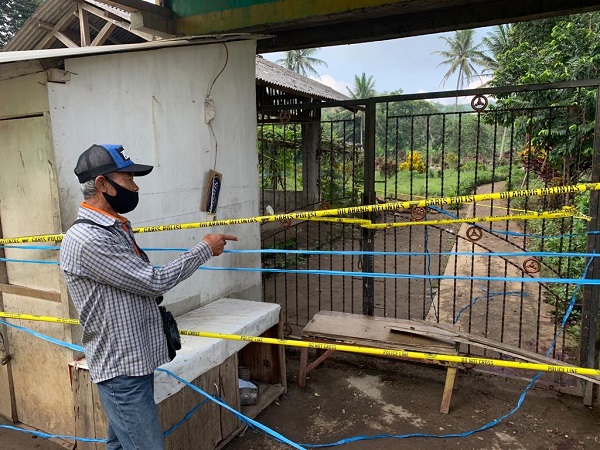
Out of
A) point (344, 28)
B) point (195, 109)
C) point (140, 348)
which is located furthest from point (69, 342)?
point (344, 28)

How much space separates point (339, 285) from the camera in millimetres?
8102

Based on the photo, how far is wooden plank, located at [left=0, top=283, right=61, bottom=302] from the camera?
124 inches

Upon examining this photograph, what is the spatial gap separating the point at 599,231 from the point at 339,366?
2705 mm

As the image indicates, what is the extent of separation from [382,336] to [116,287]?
2.62 m

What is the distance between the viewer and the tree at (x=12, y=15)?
68.7 ft

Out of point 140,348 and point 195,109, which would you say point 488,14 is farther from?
point 140,348

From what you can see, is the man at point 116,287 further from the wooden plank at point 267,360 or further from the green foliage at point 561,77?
the green foliage at point 561,77

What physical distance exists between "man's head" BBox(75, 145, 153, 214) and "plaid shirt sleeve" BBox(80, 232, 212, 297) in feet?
0.61

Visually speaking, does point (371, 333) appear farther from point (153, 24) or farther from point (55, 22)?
point (55, 22)

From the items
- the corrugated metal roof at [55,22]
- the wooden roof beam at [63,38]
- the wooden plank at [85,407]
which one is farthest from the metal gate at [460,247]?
the wooden roof beam at [63,38]

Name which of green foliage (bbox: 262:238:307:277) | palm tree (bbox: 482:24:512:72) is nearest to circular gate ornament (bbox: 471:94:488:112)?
green foliage (bbox: 262:238:307:277)

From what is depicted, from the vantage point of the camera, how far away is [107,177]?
81.0 inches

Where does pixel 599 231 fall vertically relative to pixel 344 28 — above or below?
below

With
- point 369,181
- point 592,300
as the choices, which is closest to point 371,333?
point 369,181
